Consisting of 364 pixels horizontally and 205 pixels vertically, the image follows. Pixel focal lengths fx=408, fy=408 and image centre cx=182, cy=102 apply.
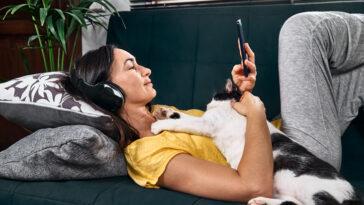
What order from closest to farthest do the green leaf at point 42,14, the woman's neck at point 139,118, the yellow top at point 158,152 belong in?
1. the yellow top at point 158,152
2. the woman's neck at point 139,118
3. the green leaf at point 42,14

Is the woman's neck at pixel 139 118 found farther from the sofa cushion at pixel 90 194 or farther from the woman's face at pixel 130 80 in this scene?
the sofa cushion at pixel 90 194

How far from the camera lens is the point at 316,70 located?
127 cm

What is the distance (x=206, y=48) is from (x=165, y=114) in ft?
1.64

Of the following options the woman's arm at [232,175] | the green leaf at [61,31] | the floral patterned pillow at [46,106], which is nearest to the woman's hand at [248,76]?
the woman's arm at [232,175]

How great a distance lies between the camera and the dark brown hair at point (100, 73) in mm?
1324

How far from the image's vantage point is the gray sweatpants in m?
1.23

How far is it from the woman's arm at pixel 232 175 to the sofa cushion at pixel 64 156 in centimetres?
20

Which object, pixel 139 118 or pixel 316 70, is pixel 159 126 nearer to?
pixel 139 118

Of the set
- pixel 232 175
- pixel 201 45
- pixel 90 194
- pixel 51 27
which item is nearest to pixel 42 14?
pixel 51 27

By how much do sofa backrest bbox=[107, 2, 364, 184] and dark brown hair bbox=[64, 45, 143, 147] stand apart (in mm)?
546

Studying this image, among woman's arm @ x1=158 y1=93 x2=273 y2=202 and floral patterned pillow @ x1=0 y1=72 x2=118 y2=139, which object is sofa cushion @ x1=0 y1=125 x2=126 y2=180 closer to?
floral patterned pillow @ x1=0 y1=72 x2=118 y2=139

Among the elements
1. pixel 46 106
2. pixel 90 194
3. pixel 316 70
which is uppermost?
pixel 316 70

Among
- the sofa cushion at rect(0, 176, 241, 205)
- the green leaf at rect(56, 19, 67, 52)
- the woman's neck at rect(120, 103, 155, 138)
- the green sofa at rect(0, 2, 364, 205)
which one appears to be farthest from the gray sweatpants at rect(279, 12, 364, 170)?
the green leaf at rect(56, 19, 67, 52)

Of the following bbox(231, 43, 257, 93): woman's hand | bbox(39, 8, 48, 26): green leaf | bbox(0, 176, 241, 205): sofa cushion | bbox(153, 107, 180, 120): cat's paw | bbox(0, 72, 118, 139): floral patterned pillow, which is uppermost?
bbox(39, 8, 48, 26): green leaf
